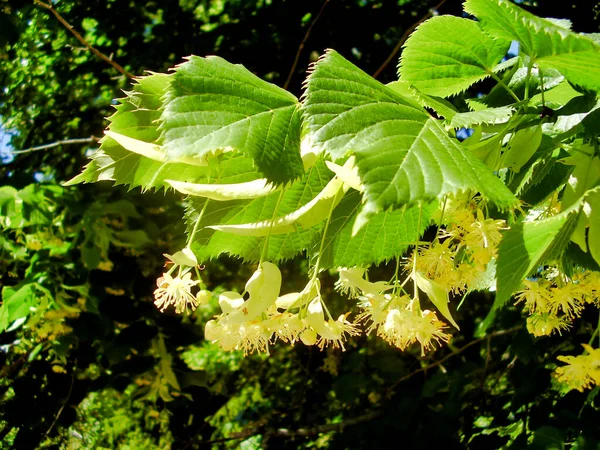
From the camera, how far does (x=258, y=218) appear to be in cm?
57

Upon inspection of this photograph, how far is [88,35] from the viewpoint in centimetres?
272

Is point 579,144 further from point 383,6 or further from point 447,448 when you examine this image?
point 383,6

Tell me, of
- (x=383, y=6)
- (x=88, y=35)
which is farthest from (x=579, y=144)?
(x=88, y=35)

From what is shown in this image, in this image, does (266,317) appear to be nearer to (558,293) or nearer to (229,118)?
(229,118)

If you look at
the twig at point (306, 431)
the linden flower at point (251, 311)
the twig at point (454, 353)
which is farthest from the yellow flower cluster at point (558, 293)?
the twig at point (306, 431)

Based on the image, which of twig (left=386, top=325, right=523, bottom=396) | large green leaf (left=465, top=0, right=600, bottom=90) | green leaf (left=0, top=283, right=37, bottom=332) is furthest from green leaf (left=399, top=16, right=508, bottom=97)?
green leaf (left=0, top=283, right=37, bottom=332)

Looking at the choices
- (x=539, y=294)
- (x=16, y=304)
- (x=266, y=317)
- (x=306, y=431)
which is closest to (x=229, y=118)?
(x=266, y=317)

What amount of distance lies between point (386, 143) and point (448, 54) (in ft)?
0.99

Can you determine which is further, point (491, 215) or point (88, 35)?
point (88, 35)

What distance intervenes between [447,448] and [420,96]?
1454mm

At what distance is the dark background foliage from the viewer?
1.97 metres

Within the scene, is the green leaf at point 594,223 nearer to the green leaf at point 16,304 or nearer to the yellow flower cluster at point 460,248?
the yellow flower cluster at point 460,248

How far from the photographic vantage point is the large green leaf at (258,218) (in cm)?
57

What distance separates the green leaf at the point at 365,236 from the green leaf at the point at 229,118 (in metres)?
0.12
